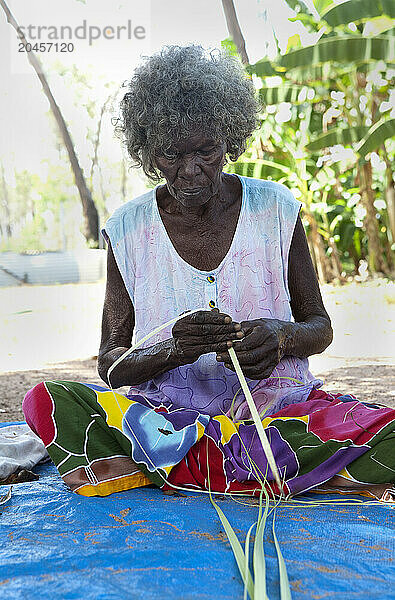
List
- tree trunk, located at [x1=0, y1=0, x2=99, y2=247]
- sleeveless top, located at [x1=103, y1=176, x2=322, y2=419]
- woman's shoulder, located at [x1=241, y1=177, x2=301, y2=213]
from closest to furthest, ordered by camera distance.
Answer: sleeveless top, located at [x1=103, y1=176, x2=322, y2=419] → woman's shoulder, located at [x1=241, y1=177, x2=301, y2=213] → tree trunk, located at [x1=0, y1=0, x2=99, y2=247]

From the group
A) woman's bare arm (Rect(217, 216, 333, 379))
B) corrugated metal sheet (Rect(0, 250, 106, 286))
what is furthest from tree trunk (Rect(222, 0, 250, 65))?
woman's bare arm (Rect(217, 216, 333, 379))

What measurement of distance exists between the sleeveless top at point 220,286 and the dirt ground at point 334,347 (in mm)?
2186

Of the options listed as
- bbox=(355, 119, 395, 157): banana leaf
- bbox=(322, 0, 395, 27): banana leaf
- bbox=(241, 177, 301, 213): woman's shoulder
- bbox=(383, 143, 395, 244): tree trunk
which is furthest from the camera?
bbox=(383, 143, 395, 244): tree trunk

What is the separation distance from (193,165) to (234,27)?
4176 millimetres

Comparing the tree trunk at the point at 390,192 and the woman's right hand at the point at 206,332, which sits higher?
the tree trunk at the point at 390,192

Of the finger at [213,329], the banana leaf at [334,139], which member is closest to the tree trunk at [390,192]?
the banana leaf at [334,139]

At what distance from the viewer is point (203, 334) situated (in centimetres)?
166

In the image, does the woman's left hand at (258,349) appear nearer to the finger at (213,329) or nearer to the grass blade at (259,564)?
the finger at (213,329)

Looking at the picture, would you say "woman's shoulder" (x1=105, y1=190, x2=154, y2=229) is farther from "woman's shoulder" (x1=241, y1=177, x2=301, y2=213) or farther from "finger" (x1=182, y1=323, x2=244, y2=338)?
"finger" (x1=182, y1=323, x2=244, y2=338)

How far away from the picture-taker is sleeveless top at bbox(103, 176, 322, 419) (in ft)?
6.31

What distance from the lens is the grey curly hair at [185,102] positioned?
1762 millimetres

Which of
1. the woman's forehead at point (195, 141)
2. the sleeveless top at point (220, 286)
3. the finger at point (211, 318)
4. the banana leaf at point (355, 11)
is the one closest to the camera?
the finger at point (211, 318)

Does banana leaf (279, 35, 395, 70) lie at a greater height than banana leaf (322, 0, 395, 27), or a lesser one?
lesser

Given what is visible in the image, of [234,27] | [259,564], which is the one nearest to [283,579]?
[259,564]
